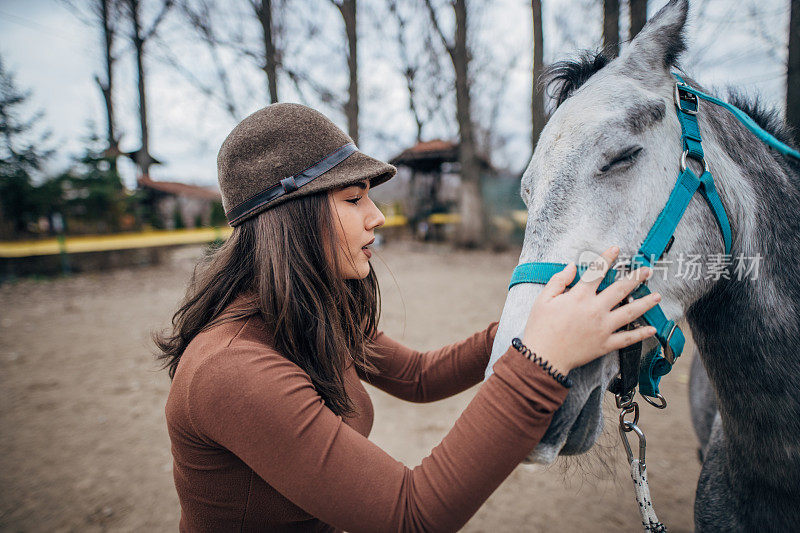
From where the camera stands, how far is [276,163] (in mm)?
1118

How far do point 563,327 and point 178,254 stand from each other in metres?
14.1

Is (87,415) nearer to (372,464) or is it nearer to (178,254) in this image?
(372,464)

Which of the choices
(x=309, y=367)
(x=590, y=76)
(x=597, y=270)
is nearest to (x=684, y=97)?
(x=590, y=76)

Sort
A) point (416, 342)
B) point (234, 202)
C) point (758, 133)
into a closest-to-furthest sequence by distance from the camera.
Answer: point (234, 202) → point (758, 133) → point (416, 342)

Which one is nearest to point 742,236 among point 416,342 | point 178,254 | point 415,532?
point 415,532

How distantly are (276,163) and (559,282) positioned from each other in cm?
82

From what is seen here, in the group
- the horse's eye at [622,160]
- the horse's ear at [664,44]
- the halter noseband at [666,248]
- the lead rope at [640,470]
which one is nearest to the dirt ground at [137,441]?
the lead rope at [640,470]

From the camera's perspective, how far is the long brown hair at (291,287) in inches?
45.2

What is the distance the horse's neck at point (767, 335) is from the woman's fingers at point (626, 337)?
1.50 ft

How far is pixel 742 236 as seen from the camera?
47.0 inches

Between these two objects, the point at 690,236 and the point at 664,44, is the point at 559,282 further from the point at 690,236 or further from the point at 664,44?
the point at 664,44

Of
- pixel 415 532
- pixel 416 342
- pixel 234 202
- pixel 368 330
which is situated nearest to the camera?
pixel 415 532

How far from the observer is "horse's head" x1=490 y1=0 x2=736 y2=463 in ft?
3.26

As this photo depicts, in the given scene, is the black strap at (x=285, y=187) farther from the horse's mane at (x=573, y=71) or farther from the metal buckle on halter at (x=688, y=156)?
the metal buckle on halter at (x=688, y=156)
